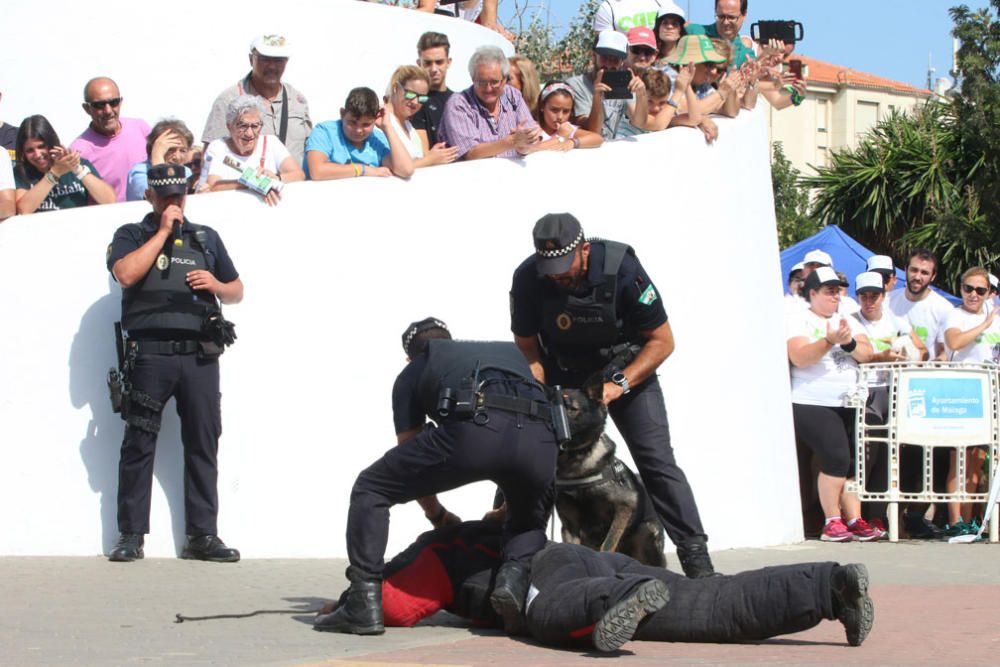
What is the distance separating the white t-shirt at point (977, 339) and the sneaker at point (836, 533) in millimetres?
2021

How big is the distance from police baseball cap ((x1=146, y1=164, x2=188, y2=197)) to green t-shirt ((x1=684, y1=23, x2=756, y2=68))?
4.41 metres

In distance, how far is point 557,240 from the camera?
687 cm

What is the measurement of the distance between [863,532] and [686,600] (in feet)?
15.8

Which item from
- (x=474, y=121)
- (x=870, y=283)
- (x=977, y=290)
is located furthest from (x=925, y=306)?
(x=474, y=121)

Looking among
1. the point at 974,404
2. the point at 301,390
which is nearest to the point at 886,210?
the point at 974,404

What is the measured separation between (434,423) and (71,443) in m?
2.97

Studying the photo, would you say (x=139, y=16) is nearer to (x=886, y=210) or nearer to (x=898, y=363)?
(x=898, y=363)

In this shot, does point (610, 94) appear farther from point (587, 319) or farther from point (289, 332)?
point (587, 319)

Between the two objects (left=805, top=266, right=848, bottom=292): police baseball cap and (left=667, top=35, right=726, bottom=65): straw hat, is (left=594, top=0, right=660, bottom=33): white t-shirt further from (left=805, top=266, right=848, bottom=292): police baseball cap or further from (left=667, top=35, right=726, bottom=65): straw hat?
(left=805, top=266, right=848, bottom=292): police baseball cap

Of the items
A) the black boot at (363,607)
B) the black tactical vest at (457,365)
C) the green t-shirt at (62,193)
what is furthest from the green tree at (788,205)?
the black boot at (363,607)

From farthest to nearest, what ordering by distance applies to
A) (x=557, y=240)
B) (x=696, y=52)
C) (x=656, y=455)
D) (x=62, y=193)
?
(x=696, y=52), (x=62, y=193), (x=656, y=455), (x=557, y=240)

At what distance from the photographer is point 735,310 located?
33.0ft

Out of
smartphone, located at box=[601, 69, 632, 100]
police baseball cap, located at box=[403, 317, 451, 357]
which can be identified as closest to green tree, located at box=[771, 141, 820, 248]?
smartphone, located at box=[601, 69, 632, 100]

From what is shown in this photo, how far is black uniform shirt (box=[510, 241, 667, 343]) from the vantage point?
7.12 metres
